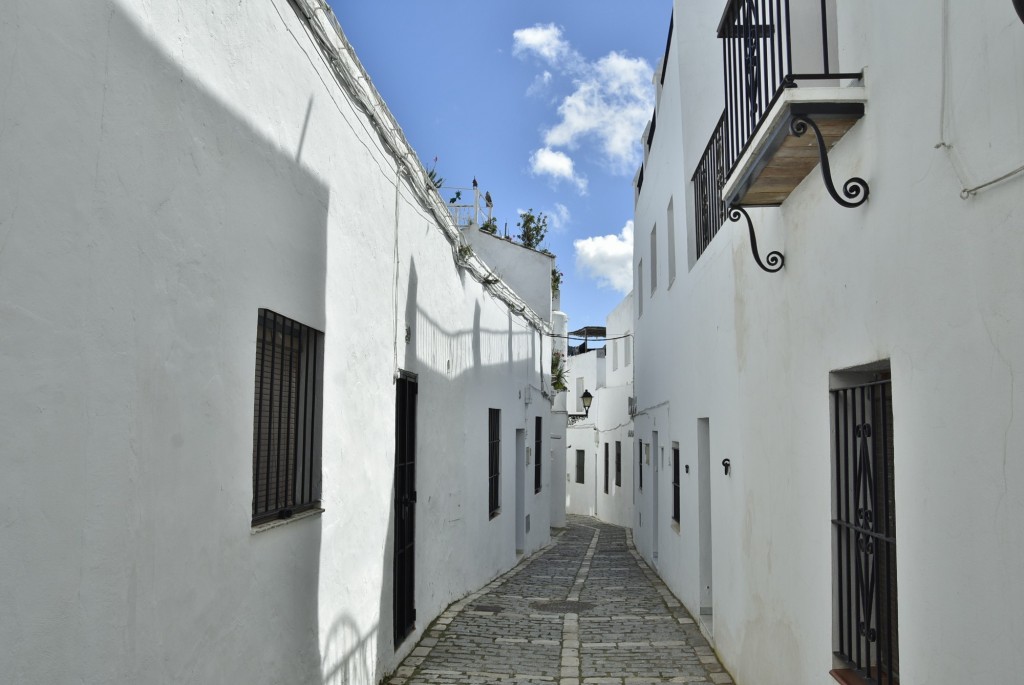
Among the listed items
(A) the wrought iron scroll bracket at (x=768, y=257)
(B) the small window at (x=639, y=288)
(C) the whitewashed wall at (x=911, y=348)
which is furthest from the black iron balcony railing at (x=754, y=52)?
(B) the small window at (x=639, y=288)

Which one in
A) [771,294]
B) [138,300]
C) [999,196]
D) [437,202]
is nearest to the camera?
[999,196]

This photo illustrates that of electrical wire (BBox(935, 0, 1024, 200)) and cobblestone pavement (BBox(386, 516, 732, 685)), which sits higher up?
electrical wire (BBox(935, 0, 1024, 200))

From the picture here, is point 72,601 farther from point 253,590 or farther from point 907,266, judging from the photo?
point 907,266

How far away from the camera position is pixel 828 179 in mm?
3678

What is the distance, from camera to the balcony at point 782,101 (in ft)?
12.2

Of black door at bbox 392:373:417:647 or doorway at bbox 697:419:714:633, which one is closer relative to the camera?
black door at bbox 392:373:417:647

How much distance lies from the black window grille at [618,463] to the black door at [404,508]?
55.8 feet

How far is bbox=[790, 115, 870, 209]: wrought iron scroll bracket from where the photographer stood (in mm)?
3676

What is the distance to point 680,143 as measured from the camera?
415 inches

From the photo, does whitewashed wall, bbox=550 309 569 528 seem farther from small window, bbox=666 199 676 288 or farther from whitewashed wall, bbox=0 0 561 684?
whitewashed wall, bbox=0 0 561 684

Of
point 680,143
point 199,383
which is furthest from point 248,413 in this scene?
point 680,143

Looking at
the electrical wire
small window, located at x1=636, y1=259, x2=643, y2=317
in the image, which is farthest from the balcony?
small window, located at x1=636, y1=259, x2=643, y2=317

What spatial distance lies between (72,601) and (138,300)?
0.99m

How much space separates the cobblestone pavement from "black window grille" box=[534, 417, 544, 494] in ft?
15.0
